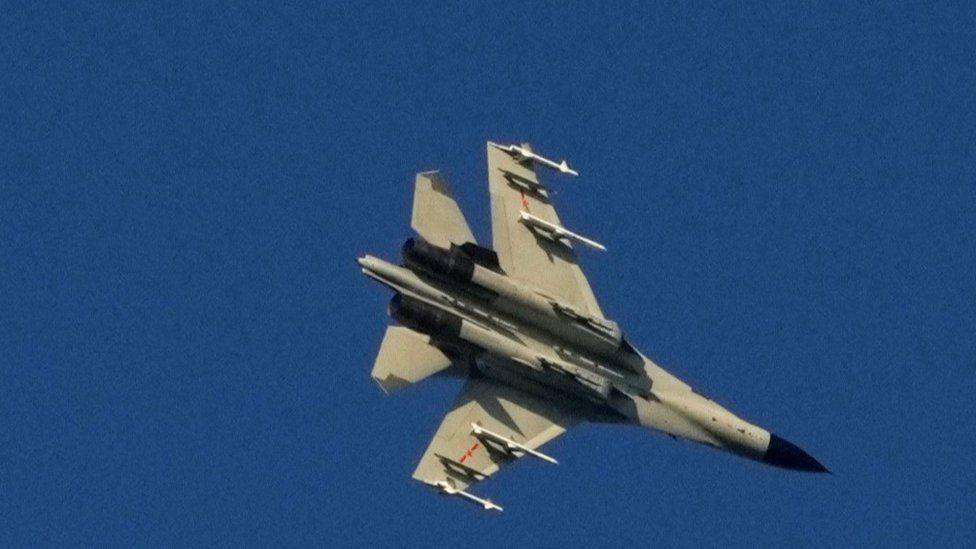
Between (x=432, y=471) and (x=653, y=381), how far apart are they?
6340 mm

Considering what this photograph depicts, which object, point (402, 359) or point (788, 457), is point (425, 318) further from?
point (788, 457)

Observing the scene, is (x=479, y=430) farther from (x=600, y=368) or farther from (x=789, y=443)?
(x=789, y=443)

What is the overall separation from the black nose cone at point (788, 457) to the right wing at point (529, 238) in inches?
234

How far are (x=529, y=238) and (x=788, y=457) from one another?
29.9ft

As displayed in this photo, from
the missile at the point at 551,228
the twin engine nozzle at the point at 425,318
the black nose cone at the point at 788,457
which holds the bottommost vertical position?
the twin engine nozzle at the point at 425,318

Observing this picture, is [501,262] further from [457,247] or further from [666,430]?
[666,430]

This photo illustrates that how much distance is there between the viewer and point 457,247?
69.1 m

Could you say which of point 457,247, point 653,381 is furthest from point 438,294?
point 653,381

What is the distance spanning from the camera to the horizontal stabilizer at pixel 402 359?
6856 cm

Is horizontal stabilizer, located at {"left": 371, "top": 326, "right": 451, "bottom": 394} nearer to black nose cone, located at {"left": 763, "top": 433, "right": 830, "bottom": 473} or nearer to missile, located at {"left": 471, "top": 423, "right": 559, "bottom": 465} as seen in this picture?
missile, located at {"left": 471, "top": 423, "right": 559, "bottom": 465}

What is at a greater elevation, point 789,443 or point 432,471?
point 789,443

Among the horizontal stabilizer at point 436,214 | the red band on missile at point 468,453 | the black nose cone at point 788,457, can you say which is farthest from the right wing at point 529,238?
the black nose cone at point 788,457

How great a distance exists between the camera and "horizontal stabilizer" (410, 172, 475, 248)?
6944cm

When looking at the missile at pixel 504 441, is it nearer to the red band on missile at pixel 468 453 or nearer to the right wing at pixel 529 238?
the red band on missile at pixel 468 453
